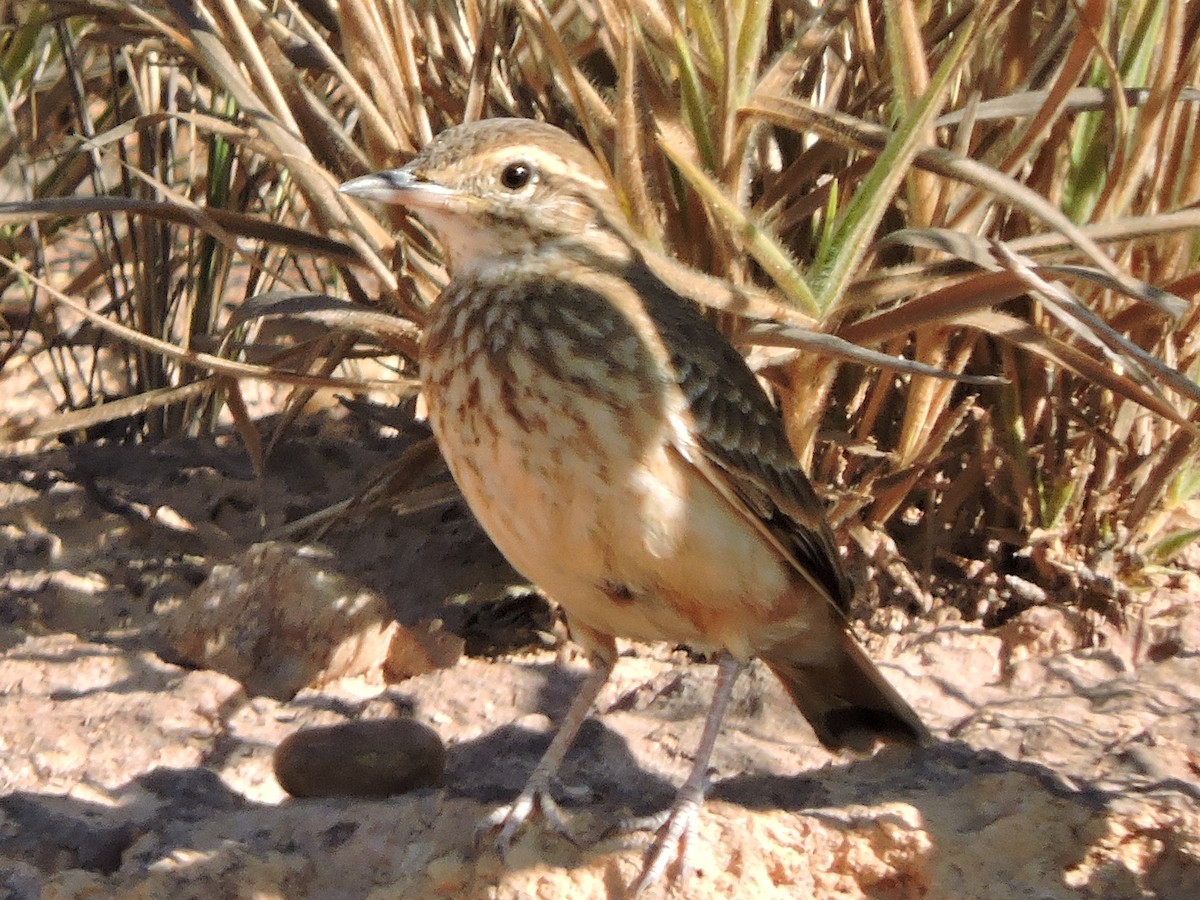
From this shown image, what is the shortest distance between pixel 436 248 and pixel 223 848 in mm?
1557

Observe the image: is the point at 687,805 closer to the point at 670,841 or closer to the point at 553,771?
the point at 670,841

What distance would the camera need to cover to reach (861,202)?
2.91 metres

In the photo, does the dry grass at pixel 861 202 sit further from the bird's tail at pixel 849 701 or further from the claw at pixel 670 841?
the claw at pixel 670 841

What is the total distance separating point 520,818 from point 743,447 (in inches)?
32.5

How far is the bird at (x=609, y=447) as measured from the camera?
8.64ft

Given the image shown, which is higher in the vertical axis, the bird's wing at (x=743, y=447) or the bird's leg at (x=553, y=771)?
the bird's wing at (x=743, y=447)

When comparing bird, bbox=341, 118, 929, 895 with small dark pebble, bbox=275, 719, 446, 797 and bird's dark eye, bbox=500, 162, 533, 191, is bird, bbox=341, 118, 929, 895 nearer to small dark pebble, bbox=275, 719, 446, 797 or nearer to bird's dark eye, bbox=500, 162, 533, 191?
bird's dark eye, bbox=500, 162, 533, 191

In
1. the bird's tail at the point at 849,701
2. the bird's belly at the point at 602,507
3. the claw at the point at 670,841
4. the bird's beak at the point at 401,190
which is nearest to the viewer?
the claw at the point at 670,841

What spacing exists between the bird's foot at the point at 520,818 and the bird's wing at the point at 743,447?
668mm

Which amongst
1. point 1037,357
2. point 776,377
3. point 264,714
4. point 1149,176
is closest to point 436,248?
point 776,377

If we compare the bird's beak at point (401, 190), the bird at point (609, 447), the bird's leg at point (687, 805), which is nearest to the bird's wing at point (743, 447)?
the bird at point (609, 447)

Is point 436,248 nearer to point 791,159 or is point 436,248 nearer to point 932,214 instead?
point 791,159

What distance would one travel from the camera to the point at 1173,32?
296 cm

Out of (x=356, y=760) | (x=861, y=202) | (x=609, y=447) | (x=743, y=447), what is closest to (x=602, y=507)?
(x=609, y=447)
